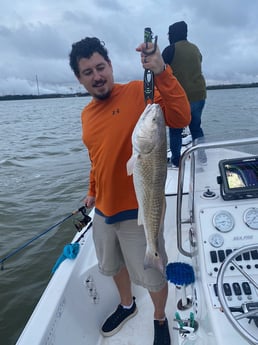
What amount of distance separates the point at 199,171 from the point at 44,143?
15.0 metres

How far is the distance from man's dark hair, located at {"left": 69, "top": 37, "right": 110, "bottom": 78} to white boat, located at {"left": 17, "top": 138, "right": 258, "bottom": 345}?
89cm

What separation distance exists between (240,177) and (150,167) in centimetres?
94

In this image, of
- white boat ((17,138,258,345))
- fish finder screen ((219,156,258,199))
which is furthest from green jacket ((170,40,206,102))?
fish finder screen ((219,156,258,199))

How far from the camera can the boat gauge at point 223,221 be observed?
2207mm

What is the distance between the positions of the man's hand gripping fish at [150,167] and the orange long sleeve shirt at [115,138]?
0.35 m

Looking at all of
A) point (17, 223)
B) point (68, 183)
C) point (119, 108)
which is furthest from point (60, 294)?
point (68, 183)

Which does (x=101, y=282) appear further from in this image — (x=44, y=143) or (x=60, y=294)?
(x=44, y=143)

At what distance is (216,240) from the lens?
2.17 meters

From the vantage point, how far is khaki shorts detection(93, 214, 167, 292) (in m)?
2.33

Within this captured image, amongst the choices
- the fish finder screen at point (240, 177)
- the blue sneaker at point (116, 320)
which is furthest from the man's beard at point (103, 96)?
the blue sneaker at point (116, 320)

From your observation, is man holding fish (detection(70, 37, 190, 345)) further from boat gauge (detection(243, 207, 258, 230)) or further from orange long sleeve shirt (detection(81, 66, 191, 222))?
boat gauge (detection(243, 207, 258, 230))

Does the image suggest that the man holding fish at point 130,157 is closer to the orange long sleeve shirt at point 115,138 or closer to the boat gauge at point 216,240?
the orange long sleeve shirt at point 115,138

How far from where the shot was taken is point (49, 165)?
1201 centimetres

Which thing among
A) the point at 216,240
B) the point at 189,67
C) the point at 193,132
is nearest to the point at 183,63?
the point at 189,67
